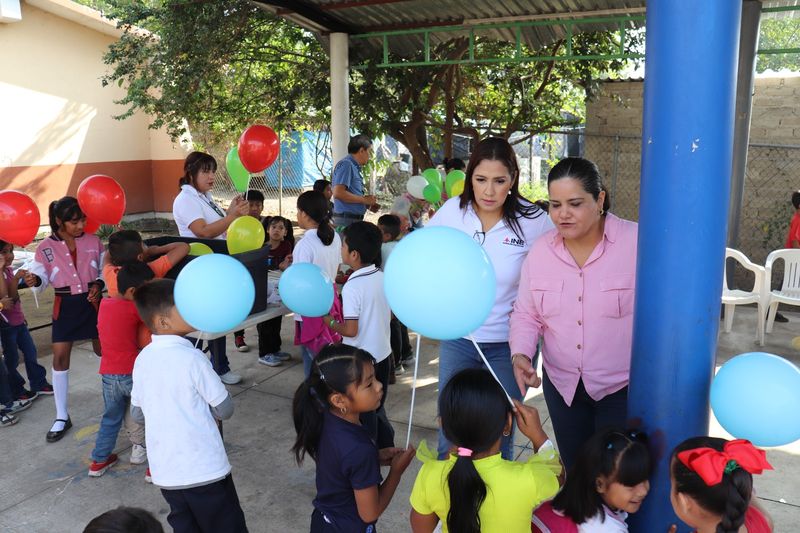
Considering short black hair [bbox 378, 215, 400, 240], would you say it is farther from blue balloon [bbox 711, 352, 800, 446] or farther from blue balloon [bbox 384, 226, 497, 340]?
blue balloon [bbox 711, 352, 800, 446]

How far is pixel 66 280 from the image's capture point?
384 cm

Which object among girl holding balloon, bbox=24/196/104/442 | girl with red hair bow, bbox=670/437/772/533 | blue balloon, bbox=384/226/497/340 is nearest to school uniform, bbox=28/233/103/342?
girl holding balloon, bbox=24/196/104/442

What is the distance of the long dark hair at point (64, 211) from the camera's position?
12.3 ft

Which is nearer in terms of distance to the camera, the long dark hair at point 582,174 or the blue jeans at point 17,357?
the long dark hair at point 582,174

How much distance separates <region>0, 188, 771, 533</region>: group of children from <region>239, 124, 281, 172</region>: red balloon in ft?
3.94

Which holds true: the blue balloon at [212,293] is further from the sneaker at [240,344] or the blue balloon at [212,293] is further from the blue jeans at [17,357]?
the sneaker at [240,344]

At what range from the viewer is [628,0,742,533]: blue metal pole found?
1582 millimetres

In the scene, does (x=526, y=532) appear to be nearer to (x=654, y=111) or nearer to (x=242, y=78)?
(x=654, y=111)

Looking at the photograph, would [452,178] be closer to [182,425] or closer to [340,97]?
[340,97]

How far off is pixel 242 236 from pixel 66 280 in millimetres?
1117

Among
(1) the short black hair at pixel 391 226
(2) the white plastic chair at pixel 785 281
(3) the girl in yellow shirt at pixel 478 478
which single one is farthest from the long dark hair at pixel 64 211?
(2) the white plastic chair at pixel 785 281

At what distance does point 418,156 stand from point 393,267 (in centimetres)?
719

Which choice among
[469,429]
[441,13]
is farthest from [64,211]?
[441,13]

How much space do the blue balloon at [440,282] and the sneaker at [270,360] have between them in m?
3.27
